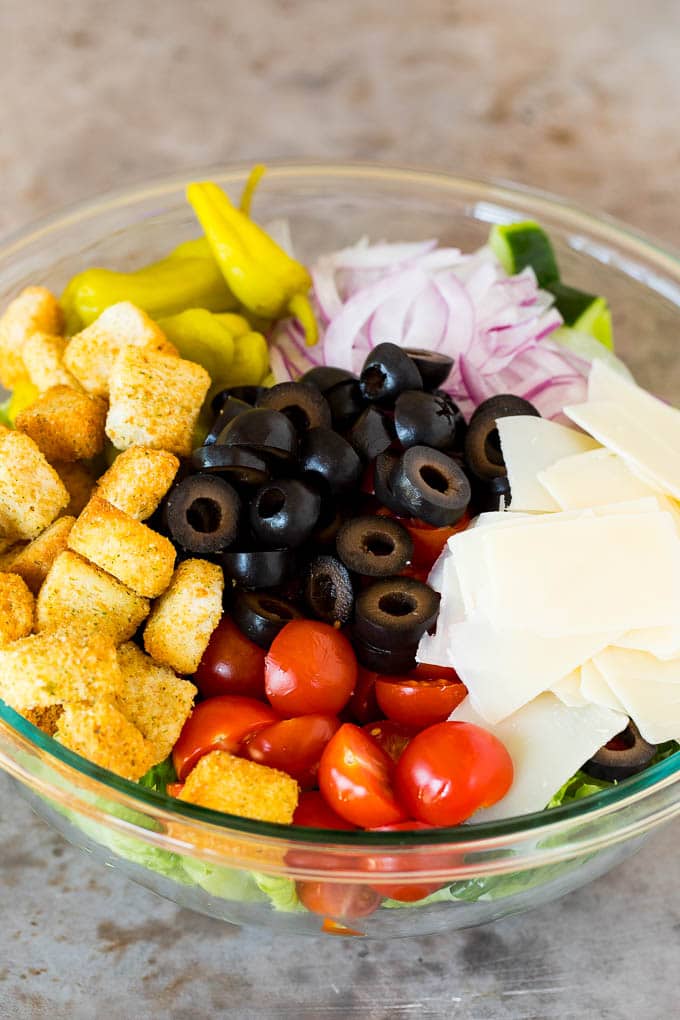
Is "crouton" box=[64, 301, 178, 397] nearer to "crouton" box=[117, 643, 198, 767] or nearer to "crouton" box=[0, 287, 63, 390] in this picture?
"crouton" box=[0, 287, 63, 390]

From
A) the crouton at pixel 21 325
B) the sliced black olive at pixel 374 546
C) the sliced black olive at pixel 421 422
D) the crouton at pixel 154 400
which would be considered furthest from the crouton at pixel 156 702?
the crouton at pixel 21 325

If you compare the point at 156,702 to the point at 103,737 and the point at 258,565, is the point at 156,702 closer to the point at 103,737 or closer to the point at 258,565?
the point at 103,737

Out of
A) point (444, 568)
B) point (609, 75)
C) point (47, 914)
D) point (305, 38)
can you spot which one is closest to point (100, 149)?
point (305, 38)

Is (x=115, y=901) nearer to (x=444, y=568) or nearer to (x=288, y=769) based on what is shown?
(x=288, y=769)

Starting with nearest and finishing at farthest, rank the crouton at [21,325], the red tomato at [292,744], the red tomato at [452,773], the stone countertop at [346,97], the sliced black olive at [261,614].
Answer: the red tomato at [452,773] < the red tomato at [292,744] < the sliced black olive at [261,614] < the crouton at [21,325] < the stone countertop at [346,97]

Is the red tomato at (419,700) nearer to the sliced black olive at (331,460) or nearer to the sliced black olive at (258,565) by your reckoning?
the sliced black olive at (258,565)

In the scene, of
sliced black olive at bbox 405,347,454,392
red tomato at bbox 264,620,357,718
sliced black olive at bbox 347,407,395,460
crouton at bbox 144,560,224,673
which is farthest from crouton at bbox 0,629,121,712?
sliced black olive at bbox 405,347,454,392
